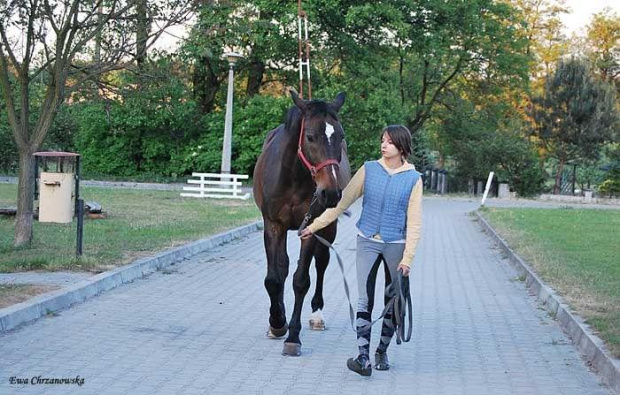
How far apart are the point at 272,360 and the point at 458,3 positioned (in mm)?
37978

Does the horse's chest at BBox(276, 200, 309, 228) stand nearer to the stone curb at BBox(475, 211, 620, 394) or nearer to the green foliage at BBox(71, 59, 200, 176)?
the stone curb at BBox(475, 211, 620, 394)

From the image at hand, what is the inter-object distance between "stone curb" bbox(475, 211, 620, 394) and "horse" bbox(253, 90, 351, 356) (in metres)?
2.38

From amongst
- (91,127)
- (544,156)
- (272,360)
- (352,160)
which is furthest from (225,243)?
(544,156)

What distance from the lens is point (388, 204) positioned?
6957 mm

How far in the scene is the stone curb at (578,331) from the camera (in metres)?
7.03

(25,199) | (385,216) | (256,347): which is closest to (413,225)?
(385,216)

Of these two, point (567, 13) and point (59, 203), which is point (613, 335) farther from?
point (567, 13)

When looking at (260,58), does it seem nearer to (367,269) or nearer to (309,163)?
(309,163)

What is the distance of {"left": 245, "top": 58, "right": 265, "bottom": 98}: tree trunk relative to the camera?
43.6 m

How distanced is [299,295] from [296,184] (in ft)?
3.10

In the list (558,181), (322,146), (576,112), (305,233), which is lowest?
(305,233)

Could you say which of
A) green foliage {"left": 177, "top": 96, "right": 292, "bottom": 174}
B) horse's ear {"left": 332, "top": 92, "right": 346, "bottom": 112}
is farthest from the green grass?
green foliage {"left": 177, "top": 96, "right": 292, "bottom": 174}

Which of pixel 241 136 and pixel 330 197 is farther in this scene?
pixel 241 136

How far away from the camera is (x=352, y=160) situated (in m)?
42.8
